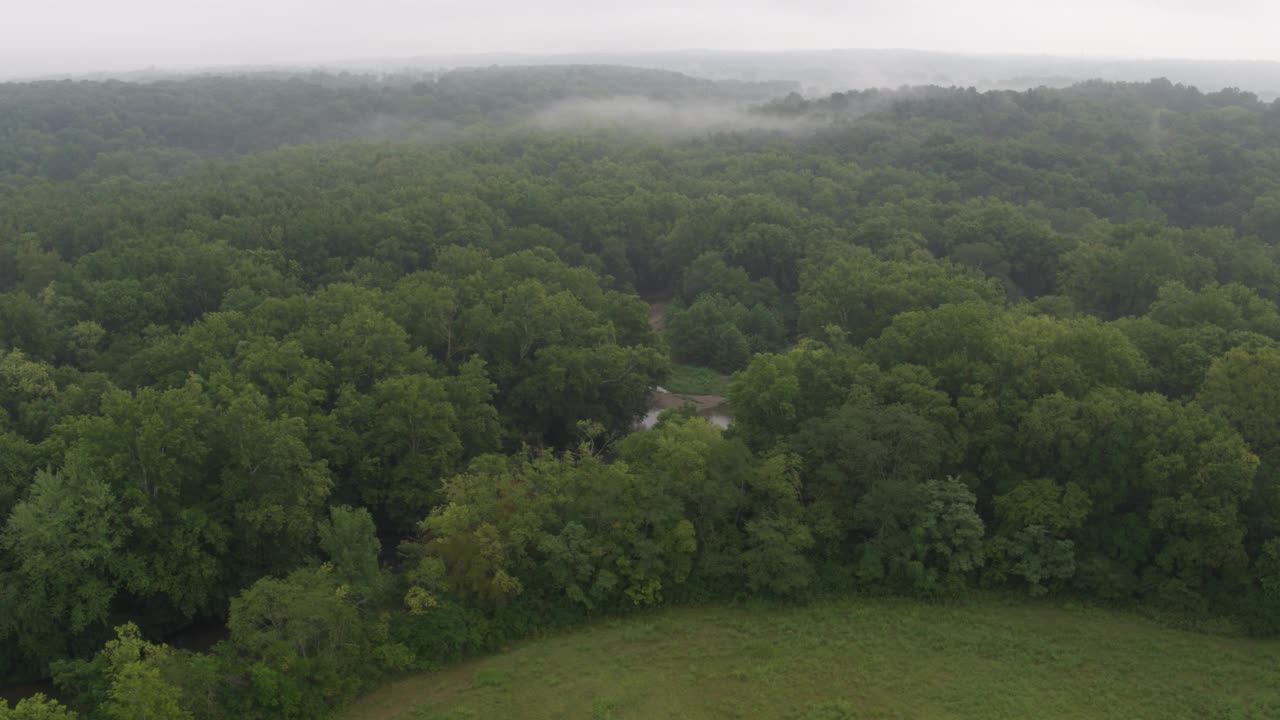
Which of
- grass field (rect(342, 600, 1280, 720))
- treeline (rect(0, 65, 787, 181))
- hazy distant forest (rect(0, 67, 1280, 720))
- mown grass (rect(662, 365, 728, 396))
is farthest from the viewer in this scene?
treeline (rect(0, 65, 787, 181))

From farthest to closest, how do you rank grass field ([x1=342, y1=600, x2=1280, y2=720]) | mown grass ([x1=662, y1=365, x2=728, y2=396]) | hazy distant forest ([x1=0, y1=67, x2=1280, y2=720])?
1. mown grass ([x1=662, y1=365, x2=728, y2=396])
2. hazy distant forest ([x1=0, y1=67, x2=1280, y2=720])
3. grass field ([x1=342, y1=600, x2=1280, y2=720])

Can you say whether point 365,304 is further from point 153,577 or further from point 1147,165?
point 1147,165

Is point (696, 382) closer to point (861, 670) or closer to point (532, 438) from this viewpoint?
point (532, 438)

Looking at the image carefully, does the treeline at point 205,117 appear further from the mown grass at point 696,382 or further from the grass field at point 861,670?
the grass field at point 861,670

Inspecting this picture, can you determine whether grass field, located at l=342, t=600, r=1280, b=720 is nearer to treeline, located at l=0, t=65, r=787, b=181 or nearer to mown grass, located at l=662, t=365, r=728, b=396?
mown grass, located at l=662, t=365, r=728, b=396

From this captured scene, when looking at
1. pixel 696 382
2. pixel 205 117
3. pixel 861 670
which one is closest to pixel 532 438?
pixel 696 382

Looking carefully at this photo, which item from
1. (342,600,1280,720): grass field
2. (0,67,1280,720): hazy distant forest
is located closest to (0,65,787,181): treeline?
(0,67,1280,720): hazy distant forest
